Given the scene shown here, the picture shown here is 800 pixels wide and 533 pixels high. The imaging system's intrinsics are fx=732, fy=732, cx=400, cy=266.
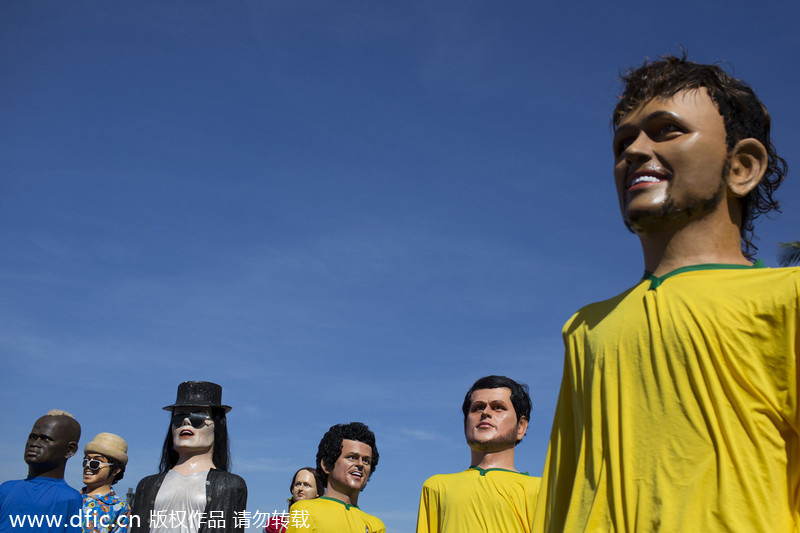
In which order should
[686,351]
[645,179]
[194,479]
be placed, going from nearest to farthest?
[686,351], [645,179], [194,479]

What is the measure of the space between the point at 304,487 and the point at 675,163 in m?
9.03

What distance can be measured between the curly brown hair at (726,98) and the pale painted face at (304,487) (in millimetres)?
8728

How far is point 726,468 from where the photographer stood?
6.40 feet

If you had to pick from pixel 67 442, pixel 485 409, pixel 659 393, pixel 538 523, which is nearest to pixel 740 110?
pixel 659 393

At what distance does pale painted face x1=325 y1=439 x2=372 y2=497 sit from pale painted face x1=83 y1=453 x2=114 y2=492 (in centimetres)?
232

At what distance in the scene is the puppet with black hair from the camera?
6.09 m

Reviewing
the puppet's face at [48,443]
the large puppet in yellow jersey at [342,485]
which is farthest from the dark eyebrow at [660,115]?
the puppet's face at [48,443]

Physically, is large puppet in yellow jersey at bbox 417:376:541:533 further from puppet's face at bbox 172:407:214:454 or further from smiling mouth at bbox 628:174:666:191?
smiling mouth at bbox 628:174:666:191

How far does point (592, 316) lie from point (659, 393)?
18.3 inches

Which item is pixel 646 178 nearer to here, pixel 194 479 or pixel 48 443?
pixel 194 479

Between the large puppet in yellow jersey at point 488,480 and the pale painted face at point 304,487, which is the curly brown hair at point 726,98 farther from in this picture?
the pale painted face at point 304,487

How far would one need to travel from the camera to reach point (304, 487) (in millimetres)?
10406

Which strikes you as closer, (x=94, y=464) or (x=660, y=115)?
(x=660, y=115)

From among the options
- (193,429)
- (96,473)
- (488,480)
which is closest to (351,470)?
(193,429)
